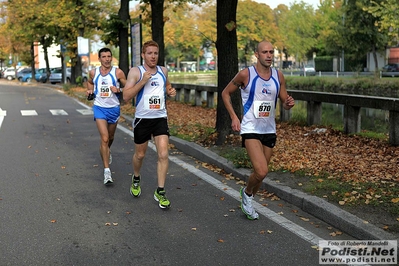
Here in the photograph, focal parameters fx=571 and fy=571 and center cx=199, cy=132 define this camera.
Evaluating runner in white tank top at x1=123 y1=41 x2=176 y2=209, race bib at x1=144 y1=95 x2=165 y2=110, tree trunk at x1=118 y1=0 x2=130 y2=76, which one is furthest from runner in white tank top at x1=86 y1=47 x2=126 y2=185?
tree trunk at x1=118 y1=0 x2=130 y2=76

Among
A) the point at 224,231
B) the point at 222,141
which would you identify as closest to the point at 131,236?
the point at 224,231

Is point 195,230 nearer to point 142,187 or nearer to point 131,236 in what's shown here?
point 131,236

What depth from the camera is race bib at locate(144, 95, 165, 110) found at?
22.7 ft

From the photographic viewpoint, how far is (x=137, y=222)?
6211 mm

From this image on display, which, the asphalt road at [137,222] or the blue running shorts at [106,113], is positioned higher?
the blue running shorts at [106,113]

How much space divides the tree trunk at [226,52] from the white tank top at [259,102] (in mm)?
4934

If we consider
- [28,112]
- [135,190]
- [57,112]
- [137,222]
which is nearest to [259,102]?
[137,222]

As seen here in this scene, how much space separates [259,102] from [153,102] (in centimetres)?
142

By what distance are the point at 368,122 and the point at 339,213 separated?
13.6 metres

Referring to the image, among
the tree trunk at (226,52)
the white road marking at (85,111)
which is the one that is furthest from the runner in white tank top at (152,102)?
the white road marking at (85,111)

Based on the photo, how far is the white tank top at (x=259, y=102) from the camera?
244 inches

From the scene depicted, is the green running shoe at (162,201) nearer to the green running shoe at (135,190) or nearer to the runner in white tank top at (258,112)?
the green running shoe at (135,190)

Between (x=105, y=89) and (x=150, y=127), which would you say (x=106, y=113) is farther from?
(x=150, y=127)

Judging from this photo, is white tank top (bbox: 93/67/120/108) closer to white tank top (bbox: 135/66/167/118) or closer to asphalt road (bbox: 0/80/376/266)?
asphalt road (bbox: 0/80/376/266)
